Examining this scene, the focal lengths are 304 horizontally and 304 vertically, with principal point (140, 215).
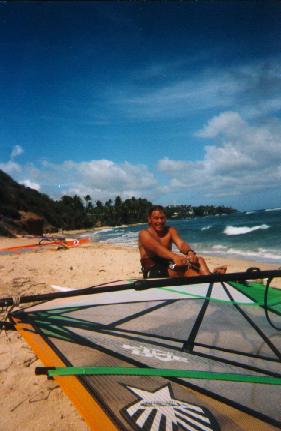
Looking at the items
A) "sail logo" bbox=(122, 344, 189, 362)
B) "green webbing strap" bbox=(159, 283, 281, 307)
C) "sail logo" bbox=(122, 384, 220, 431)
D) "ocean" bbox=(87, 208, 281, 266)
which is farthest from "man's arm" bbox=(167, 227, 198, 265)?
"ocean" bbox=(87, 208, 281, 266)

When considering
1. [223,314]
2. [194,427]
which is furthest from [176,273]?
[194,427]

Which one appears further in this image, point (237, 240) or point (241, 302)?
point (237, 240)

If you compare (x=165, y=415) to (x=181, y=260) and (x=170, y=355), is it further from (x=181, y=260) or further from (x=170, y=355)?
(x=181, y=260)

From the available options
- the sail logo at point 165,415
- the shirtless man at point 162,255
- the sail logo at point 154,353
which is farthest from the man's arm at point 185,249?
the sail logo at point 165,415

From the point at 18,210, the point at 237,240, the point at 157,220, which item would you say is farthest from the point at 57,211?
the point at 157,220

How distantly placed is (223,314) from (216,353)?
0.49 metres

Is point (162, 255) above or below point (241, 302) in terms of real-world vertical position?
above

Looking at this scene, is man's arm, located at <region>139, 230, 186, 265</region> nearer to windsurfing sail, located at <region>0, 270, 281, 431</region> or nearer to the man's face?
the man's face

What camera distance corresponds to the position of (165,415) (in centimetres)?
135

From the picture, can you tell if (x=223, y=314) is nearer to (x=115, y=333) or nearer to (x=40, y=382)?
(x=115, y=333)

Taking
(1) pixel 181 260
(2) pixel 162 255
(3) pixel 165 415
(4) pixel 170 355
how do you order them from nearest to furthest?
1. (3) pixel 165 415
2. (4) pixel 170 355
3. (1) pixel 181 260
4. (2) pixel 162 255

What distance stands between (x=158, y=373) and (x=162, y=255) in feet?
7.41

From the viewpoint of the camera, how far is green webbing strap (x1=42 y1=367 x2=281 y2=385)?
1.48 m

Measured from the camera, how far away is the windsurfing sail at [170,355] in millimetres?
1348
